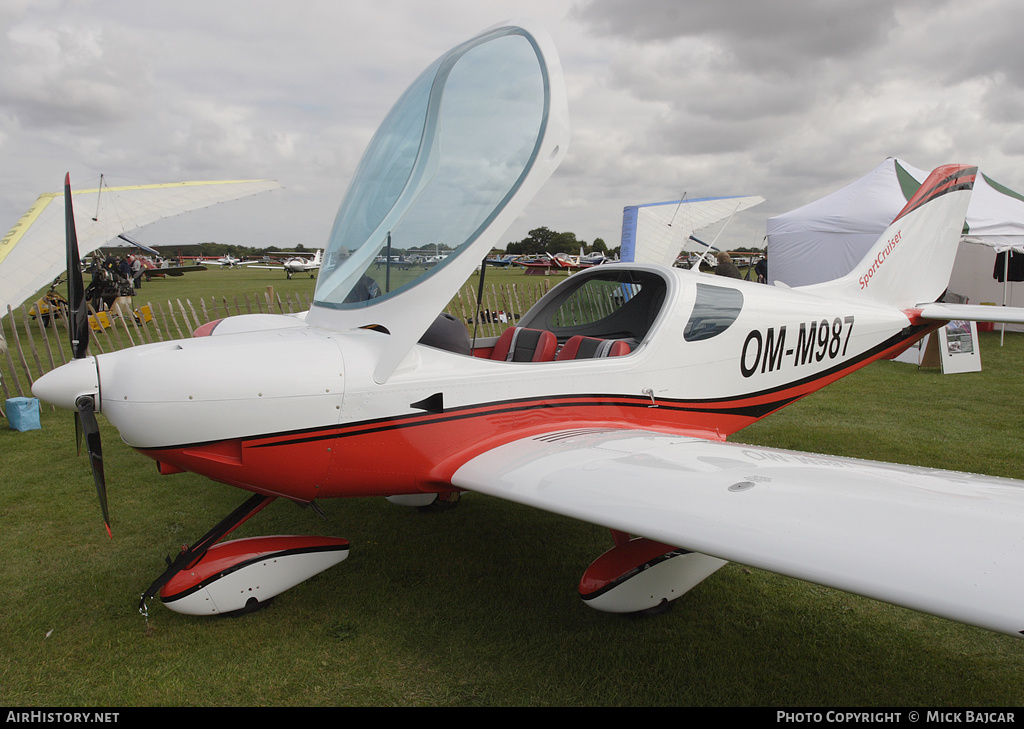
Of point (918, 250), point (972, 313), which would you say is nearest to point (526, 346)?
point (972, 313)

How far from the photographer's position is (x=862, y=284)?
4988mm

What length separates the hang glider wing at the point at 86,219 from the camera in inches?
298

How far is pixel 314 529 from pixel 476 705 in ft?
6.32

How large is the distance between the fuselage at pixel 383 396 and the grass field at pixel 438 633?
640 mm

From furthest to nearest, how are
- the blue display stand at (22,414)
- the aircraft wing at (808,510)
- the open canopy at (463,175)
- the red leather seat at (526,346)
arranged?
1. the blue display stand at (22,414)
2. the red leather seat at (526,346)
3. the open canopy at (463,175)
4. the aircraft wing at (808,510)

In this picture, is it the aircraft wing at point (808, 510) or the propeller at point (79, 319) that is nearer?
the aircraft wing at point (808, 510)

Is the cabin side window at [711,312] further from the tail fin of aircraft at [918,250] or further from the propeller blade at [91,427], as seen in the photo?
the propeller blade at [91,427]

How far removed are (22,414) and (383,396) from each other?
5.20 meters

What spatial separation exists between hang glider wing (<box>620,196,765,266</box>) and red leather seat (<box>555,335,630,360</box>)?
23.5ft

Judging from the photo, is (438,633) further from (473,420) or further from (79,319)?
(79,319)

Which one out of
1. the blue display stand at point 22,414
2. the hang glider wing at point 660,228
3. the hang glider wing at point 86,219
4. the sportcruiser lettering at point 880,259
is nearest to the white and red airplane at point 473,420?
the sportcruiser lettering at point 880,259

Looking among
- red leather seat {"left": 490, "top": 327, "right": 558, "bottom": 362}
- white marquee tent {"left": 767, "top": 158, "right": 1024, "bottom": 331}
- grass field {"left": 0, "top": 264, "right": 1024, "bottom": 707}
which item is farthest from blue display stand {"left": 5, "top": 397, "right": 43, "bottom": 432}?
white marquee tent {"left": 767, "top": 158, "right": 1024, "bottom": 331}

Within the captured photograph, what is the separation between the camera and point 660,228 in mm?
10867

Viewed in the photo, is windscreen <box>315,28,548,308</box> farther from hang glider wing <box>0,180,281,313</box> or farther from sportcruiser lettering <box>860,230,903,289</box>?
hang glider wing <box>0,180,281,313</box>
